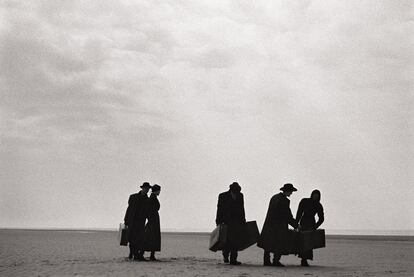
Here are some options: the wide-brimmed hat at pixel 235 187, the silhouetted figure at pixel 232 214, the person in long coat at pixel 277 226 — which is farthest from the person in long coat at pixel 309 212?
the wide-brimmed hat at pixel 235 187

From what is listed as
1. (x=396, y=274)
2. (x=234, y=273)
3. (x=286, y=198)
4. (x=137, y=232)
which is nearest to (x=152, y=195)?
(x=137, y=232)

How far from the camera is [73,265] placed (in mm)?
12508

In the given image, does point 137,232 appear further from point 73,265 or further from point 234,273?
point 234,273

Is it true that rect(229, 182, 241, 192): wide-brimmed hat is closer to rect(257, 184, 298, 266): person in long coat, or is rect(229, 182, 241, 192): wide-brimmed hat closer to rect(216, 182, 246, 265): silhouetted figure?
rect(216, 182, 246, 265): silhouetted figure

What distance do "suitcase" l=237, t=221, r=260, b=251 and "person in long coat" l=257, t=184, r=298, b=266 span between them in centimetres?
17

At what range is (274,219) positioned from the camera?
13023 millimetres

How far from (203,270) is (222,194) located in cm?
230

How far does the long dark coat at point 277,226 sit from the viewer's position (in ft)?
41.9

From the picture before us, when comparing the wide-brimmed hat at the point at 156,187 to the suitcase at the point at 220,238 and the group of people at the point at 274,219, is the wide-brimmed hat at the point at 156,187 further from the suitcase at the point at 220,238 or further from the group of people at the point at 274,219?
the suitcase at the point at 220,238

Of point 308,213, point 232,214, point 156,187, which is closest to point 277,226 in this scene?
point 308,213

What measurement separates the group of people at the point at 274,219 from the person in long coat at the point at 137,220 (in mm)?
2205

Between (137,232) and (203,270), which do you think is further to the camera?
(137,232)

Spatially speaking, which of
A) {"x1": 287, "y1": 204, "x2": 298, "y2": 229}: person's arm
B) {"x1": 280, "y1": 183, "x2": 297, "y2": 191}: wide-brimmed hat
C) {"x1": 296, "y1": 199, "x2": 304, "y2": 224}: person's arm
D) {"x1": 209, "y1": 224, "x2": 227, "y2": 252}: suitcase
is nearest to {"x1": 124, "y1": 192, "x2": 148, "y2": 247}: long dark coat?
{"x1": 209, "y1": 224, "x2": 227, "y2": 252}: suitcase

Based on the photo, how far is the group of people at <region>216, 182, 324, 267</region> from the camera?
42.2 ft
